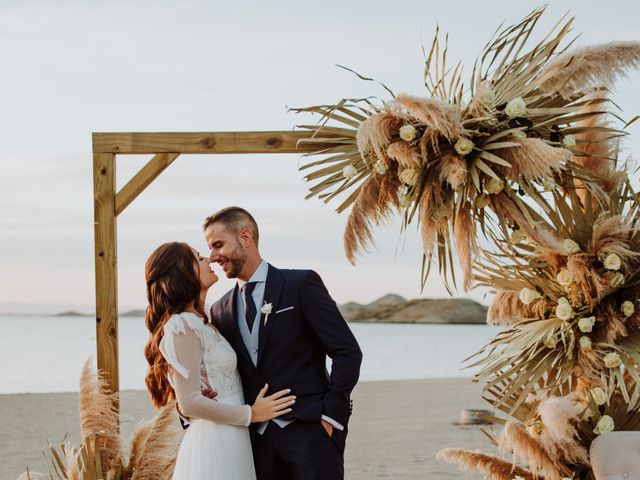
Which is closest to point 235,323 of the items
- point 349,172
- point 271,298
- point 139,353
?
point 271,298

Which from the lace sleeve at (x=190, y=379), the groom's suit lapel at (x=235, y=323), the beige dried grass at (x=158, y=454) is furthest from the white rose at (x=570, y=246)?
the beige dried grass at (x=158, y=454)

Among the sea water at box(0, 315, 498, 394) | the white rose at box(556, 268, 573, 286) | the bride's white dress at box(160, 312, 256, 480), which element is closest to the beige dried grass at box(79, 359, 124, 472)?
the bride's white dress at box(160, 312, 256, 480)

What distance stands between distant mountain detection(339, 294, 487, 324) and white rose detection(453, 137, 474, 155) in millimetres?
28803

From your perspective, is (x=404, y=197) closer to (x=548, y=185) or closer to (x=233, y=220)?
(x=548, y=185)

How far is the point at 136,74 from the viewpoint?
9445 millimetres

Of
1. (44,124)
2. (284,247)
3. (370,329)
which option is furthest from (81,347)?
(44,124)

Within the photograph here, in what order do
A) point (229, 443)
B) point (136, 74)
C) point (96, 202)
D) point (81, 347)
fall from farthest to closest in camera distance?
point (81, 347)
point (136, 74)
point (96, 202)
point (229, 443)

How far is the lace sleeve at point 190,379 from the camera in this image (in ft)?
12.2

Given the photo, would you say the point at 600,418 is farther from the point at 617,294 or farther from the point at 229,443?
the point at 229,443

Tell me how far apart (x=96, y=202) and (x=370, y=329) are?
3261 cm

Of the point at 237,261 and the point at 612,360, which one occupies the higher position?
the point at 237,261

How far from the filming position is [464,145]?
12.6 ft

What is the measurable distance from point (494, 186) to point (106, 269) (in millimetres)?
2018

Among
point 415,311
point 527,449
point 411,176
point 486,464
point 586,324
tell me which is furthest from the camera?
point 415,311
